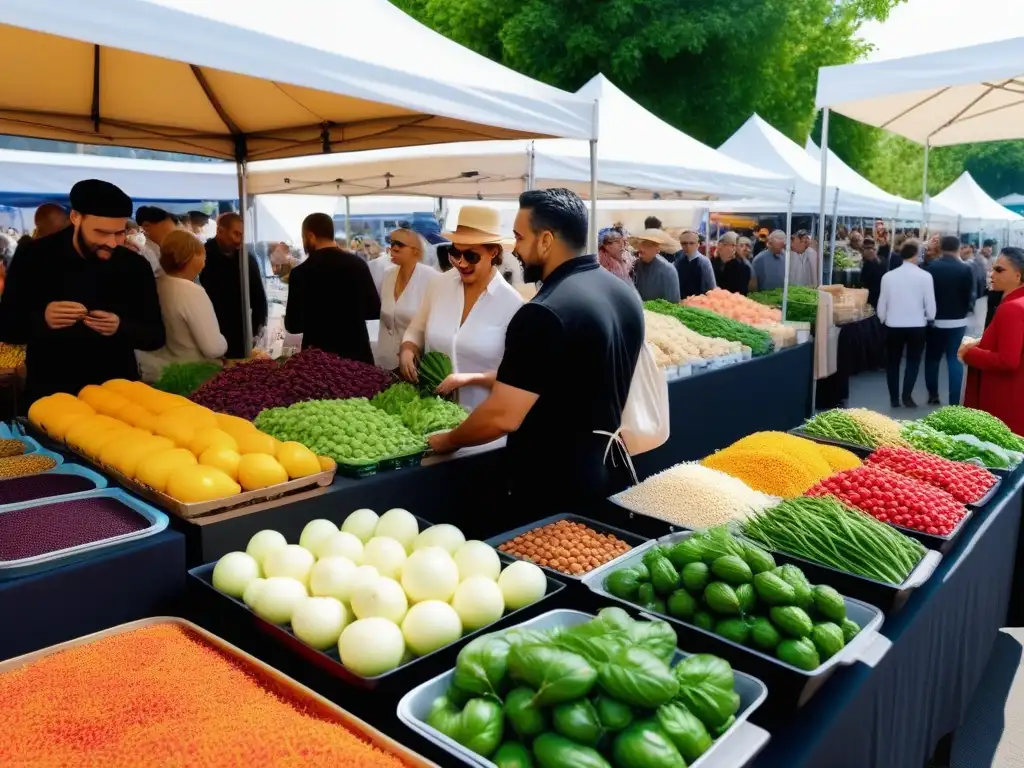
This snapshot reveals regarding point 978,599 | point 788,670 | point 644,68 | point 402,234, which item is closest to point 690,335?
point 402,234

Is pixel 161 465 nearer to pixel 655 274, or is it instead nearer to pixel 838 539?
pixel 838 539

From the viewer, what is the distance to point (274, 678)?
1.52 meters

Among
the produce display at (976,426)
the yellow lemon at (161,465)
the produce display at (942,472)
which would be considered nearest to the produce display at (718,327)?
the produce display at (976,426)

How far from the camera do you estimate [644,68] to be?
14.7m

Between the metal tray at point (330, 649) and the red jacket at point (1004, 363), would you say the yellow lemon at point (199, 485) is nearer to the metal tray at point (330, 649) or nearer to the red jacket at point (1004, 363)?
the metal tray at point (330, 649)

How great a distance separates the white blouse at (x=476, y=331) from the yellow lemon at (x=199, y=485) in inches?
52.7

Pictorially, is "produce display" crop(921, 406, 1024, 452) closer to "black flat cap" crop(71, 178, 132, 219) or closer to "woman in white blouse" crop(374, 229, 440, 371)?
"woman in white blouse" crop(374, 229, 440, 371)

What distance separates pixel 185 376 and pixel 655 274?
522cm

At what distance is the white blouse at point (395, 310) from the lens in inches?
201

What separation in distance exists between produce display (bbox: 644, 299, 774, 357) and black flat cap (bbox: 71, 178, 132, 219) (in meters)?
4.39

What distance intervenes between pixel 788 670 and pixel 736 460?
1602 mm

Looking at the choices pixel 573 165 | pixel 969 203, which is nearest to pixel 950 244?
pixel 573 165

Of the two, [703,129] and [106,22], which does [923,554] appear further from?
[703,129]

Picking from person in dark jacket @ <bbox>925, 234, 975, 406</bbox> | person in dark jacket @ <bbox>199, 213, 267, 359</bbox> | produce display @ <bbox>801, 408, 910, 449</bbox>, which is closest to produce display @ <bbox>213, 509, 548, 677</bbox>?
produce display @ <bbox>801, 408, 910, 449</bbox>
